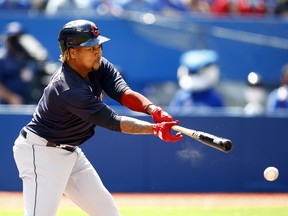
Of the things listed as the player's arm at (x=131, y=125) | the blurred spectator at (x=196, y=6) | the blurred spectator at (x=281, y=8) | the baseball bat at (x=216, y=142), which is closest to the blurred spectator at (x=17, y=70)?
the blurred spectator at (x=196, y=6)

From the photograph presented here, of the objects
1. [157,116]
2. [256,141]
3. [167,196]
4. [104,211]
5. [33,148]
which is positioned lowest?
[167,196]

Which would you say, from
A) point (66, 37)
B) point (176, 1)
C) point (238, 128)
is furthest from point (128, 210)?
point (176, 1)

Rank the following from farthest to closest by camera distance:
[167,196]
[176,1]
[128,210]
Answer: [176,1]
[167,196]
[128,210]

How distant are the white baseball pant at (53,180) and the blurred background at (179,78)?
12.0 ft

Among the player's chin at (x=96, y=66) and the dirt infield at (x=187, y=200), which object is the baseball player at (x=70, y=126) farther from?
Result: the dirt infield at (x=187, y=200)

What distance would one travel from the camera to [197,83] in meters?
10.4

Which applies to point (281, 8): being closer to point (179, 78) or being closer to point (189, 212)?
point (179, 78)

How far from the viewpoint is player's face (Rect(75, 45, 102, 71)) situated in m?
5.43

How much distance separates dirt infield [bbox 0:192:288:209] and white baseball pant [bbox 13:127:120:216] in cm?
319

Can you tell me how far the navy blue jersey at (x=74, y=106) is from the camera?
520 centimetres

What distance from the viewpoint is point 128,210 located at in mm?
A: 8492

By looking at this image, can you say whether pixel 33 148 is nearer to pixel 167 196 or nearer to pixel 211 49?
pixel 167 196

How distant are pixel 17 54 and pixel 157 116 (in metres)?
6.87

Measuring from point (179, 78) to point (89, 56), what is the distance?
629 cm
